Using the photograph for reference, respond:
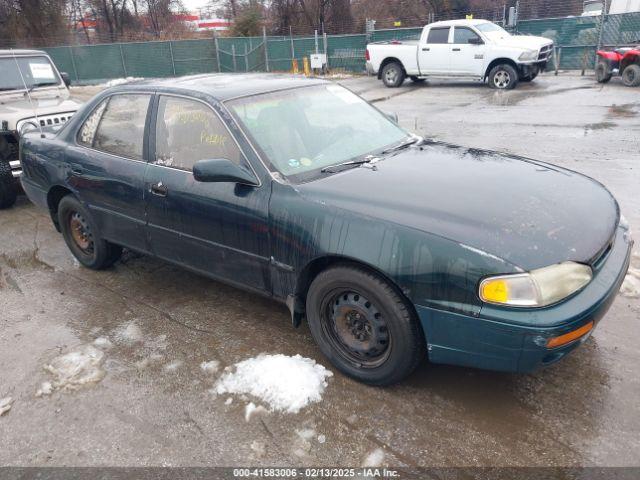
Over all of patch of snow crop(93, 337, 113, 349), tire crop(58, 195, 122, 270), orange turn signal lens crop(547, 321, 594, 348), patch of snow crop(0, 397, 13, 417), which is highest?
orange turn signal lens crop(547, 321, 594, 348)

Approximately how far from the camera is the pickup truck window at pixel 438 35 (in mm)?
15094

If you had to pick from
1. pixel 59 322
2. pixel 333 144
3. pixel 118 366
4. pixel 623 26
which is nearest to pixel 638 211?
pixel 333 144

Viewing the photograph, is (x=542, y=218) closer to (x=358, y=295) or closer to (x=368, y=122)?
(x=358, y=295)

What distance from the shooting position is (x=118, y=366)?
10.8 feet

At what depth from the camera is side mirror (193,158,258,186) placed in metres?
3.00

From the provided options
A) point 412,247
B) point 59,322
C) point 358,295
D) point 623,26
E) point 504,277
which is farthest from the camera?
point 623,26

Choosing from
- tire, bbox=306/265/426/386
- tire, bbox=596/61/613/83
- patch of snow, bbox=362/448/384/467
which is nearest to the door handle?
tire, bbox=306/265/426/386

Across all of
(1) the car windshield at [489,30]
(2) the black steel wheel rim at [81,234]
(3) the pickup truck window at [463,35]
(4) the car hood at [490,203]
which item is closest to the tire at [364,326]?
(4) the car hood at [490,203]

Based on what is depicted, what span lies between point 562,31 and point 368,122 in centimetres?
1719

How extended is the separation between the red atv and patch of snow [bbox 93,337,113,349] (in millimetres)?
14511

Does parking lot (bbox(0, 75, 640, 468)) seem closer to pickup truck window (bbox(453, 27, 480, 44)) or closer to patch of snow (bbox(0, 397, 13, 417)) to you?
Result: patch of snow (bbox(0, 397, 13, 417))

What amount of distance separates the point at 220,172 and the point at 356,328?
120cm

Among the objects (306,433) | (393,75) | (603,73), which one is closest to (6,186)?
(306,433)

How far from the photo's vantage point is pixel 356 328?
293cm
